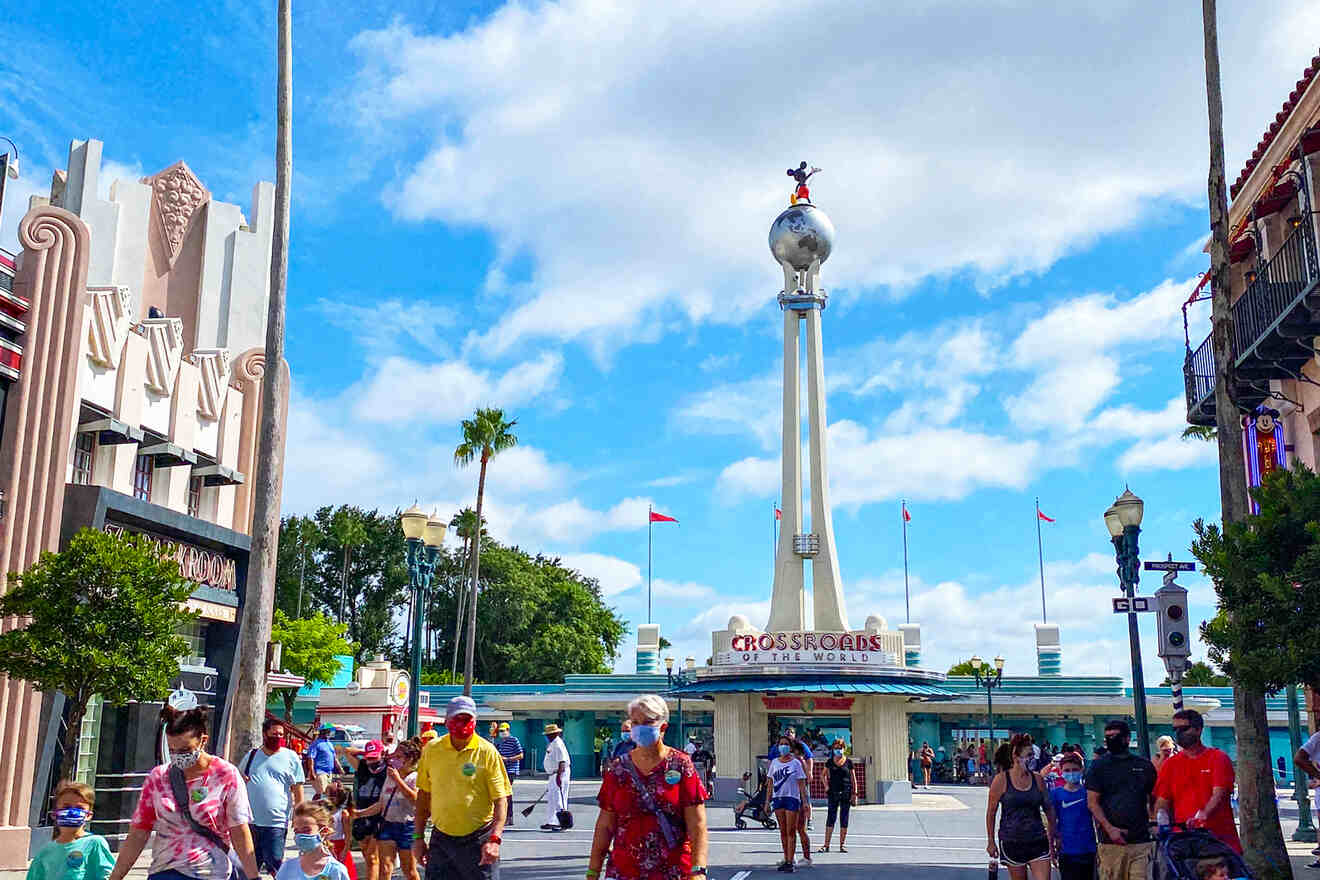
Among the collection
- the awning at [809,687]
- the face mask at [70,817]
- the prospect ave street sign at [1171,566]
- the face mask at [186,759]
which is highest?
the prospect ave street sign at [1171,566]

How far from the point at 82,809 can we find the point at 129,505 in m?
12.7

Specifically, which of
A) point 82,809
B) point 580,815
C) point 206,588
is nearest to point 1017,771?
point 82,809

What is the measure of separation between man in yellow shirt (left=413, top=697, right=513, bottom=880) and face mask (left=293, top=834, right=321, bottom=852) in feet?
2.74

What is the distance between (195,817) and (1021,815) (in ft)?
21.4

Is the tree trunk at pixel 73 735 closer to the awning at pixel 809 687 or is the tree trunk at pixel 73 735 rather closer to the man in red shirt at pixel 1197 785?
the man in red shirt at pixel 1197 785

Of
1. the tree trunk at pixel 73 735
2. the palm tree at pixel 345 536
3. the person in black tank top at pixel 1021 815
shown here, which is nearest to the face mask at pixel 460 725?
the person in black tank top at pixel 1021 815

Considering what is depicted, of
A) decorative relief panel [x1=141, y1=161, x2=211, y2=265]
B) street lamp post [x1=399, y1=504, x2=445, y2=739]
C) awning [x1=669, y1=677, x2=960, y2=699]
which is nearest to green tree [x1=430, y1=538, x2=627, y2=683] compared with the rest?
awning [x1=669, y1=677, x2=960, y2=699]

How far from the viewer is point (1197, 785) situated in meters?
9.97

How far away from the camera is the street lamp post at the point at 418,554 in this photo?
16.5 metres

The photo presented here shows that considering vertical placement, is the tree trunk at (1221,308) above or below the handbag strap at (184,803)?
above

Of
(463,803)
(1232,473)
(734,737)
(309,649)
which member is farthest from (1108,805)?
(309,649)

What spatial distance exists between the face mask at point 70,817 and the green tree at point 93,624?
9.18m

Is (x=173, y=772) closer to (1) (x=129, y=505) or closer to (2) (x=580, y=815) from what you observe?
(1) (x=129, y=505)

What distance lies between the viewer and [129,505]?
18.7 meters
